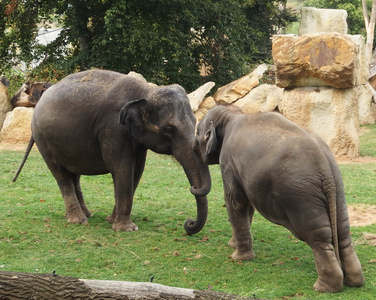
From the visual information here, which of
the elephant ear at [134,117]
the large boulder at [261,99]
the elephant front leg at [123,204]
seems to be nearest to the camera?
the elephant ear at [134,117]

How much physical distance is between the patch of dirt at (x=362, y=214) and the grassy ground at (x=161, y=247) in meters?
0.34

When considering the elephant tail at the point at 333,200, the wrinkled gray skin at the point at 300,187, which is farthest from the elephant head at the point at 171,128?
the elephant tail at the point at 333,200

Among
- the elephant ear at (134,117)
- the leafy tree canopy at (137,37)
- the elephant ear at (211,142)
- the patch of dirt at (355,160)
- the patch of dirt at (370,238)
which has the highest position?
the leafy tree canopy at (137,37)

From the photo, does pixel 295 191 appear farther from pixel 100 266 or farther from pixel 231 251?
pixel 100 266

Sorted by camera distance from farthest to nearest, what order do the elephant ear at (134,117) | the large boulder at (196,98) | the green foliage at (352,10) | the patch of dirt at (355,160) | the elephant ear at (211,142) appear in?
the green foliage at (352,10)
the large boulder at (196,98)
the patch of dirt at (355,160)
the elephant ear at (134,117)
the elephant ear at (211,142)

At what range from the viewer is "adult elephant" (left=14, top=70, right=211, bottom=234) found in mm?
7164

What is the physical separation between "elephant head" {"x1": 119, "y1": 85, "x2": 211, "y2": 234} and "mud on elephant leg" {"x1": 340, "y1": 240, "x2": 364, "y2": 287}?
6.42ft

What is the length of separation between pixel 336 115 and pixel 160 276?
28.9ft

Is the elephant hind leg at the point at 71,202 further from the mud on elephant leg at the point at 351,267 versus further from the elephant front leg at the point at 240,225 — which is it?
the mud on elephant leg at the point at 351,267

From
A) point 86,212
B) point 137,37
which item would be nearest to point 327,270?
point 86,212

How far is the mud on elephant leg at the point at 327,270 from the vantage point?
527 centimetres

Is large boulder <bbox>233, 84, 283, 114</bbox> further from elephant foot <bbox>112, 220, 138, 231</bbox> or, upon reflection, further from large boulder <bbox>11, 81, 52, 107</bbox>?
elephant foot <bbox>112, 220, 138, 231</bbox>

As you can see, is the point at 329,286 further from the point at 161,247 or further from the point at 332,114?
the point at 332,114

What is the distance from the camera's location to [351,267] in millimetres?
5477
